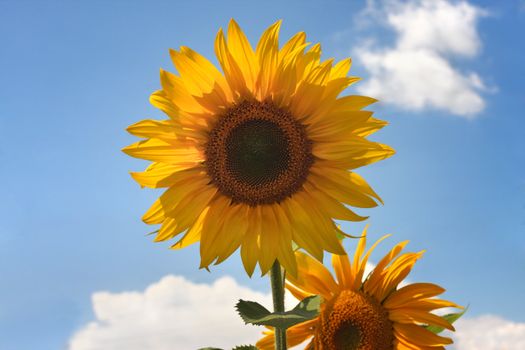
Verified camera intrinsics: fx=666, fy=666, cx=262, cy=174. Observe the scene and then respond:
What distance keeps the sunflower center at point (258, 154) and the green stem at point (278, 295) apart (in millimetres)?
568

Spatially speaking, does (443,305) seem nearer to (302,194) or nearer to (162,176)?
(302,194)

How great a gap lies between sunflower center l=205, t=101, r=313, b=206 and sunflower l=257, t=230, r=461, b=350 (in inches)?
34.5

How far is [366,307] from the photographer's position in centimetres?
571

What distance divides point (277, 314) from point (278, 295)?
30 centimetres

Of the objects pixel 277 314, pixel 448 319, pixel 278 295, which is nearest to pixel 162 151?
pixel 278 295

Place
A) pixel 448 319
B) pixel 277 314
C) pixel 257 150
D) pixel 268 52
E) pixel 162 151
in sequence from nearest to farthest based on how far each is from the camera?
1. pixel 277 314
2. pixel 268 52
3. pixel 162 151
4. pixel 257 150
5. pixel 448 319

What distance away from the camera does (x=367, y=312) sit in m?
5.68

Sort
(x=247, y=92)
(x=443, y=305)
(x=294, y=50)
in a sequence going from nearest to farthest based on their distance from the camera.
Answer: (x=294, y=50) → (x=247, y=92) → (x=443, y=305)

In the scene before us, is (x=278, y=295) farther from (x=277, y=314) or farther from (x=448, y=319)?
(x=448, y=319)

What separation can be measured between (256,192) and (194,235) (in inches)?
21.8

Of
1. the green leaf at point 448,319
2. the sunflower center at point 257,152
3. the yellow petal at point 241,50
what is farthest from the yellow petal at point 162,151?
the green leaf at point 448,319

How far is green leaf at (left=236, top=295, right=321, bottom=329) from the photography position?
403cm

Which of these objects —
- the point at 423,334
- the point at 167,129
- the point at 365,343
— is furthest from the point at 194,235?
the point at 423,334

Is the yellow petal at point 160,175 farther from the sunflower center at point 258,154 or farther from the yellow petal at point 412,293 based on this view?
the yellow petal at point 412,293
